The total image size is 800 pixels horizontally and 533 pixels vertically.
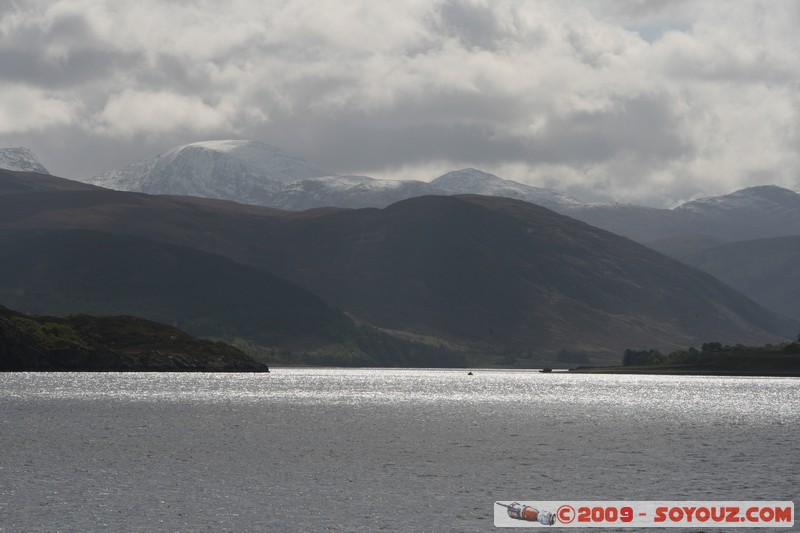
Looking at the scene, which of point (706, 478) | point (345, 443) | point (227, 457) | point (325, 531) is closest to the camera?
point (325, 531)

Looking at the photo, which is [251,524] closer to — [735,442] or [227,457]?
[227,457]

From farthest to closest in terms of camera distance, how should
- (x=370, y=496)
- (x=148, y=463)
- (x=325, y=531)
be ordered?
(x=148, y=463)
(x=370, y=496)
(x=325, y=531)

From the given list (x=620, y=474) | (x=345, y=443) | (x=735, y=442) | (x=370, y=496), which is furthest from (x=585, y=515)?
(x=735, y=442)

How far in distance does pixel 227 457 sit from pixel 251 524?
4333 centimetres

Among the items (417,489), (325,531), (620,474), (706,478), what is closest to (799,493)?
(706,478)


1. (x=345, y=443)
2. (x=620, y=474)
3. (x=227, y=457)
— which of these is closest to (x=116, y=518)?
(x=227, y=457)

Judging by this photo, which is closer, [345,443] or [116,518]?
[116,518]

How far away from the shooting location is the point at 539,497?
90.2 m

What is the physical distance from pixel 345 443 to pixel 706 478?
158ft

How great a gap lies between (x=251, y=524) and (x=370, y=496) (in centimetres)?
1523

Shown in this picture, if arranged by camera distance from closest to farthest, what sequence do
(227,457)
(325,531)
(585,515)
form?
(325,531) → (585,515) → (227,457)

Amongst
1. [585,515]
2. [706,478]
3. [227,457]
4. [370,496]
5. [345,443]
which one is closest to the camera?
[585,515]

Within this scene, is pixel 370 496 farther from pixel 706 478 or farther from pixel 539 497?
pixel 706 478

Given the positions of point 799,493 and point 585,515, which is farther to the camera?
point 799,493
